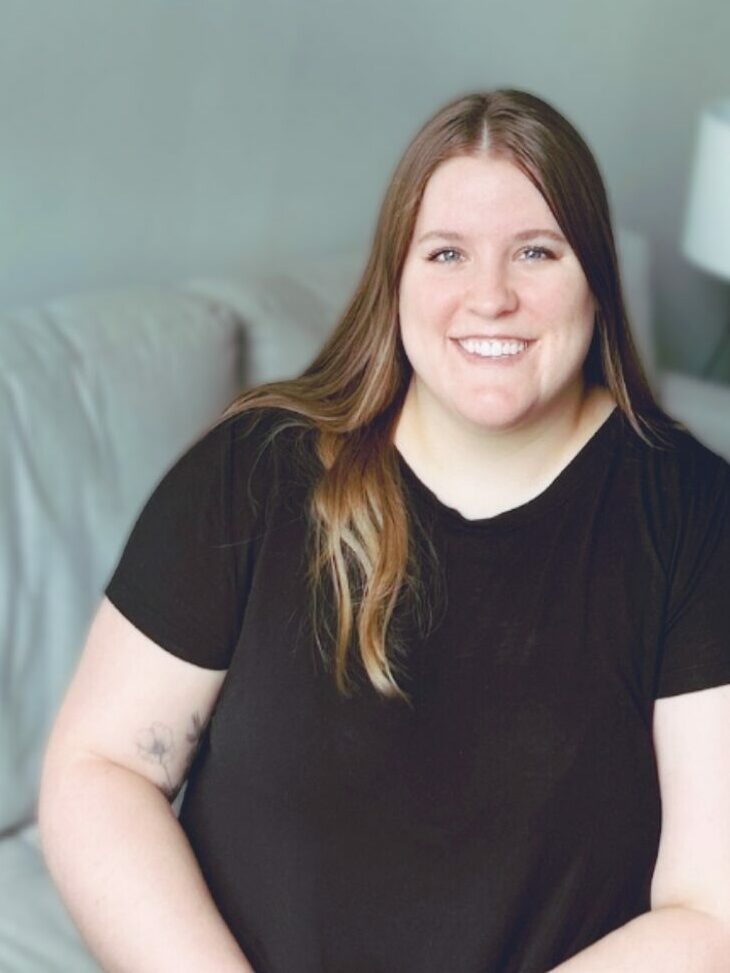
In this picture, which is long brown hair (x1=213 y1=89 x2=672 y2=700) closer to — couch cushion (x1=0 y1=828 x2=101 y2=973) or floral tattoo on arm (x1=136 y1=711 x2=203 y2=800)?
floral tattoo on arm (x1=136 y1=711 x2=203 y2=800)

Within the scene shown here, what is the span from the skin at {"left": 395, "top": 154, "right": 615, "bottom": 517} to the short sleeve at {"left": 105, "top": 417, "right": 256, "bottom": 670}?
19 cm

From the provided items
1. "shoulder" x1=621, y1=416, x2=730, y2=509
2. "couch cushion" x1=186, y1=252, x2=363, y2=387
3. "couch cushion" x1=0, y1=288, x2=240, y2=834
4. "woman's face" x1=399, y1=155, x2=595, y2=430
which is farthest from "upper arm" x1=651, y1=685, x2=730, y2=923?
"couch cushion" x1=186, y1=252, x2=363, y2=387

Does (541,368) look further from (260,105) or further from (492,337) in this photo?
(260,105)

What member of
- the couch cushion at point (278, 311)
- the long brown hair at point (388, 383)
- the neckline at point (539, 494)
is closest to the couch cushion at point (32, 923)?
the long brown hair at point (388, 383)

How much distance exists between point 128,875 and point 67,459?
1.83 ft

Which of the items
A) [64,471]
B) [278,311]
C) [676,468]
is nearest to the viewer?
[676,468]

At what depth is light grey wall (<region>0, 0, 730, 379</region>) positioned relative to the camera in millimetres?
2150

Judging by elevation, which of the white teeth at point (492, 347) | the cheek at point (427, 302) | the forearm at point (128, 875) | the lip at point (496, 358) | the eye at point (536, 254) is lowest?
the forearm at point (128, 875)

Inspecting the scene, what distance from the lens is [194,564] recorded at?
1423 mm

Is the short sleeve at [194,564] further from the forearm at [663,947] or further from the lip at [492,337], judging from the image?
the forearm at [663,947]

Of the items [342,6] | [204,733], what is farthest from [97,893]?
[342,6]

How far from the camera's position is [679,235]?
11.0 ft

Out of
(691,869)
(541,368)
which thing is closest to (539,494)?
(541,368)

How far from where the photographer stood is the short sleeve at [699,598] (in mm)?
1392
